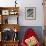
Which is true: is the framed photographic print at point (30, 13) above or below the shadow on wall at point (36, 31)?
above

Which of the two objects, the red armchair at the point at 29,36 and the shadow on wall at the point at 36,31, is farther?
the shadow on wall at the point at 36,31

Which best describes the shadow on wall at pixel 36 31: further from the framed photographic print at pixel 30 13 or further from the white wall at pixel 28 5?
the framed photographic print at pixel 30 13

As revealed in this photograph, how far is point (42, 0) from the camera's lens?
5977 mm

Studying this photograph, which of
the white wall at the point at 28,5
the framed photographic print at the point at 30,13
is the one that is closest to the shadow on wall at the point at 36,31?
the white wall at the point at 28,5

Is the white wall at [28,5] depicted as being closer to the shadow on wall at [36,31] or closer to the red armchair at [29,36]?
the shadow on wall at [36,31]

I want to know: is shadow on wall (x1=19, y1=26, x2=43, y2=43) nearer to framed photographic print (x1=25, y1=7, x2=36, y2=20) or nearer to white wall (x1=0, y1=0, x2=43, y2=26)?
white wall (x1=0, y1=0, x2=43, y2=26)

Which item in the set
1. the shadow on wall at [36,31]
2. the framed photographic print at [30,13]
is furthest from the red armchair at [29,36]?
the framed photographic print at [30,13]

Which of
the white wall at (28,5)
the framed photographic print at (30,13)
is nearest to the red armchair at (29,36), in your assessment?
the white wall at (28,5)

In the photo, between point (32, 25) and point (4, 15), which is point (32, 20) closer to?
point (32, 25)

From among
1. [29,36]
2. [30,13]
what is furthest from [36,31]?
[30,13]

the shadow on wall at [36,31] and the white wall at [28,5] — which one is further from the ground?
the white wall at [28,5]

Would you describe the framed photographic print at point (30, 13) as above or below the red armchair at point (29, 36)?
above

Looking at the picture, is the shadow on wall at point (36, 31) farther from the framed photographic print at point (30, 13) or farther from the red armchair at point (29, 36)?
the framed photographic print at point (30, 13)

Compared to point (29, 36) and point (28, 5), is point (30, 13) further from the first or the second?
point (29, 36)
